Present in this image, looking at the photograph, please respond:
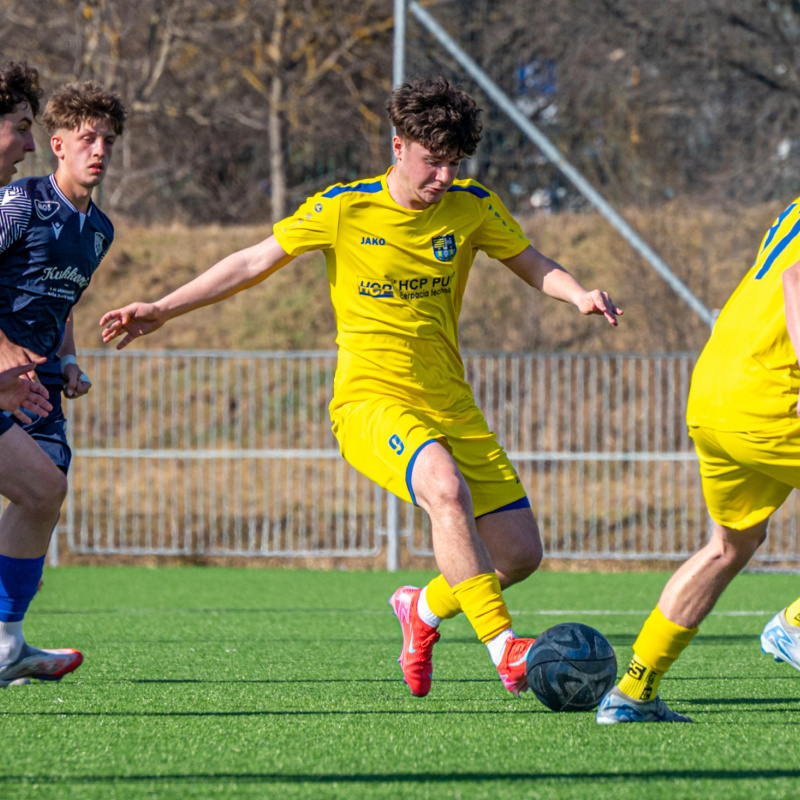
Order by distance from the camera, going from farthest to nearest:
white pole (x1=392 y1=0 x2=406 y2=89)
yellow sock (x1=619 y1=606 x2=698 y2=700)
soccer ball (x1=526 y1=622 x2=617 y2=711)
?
white pole (x1=392 y1=0 x2=406 y2=89), soccer ball (x1=526 y1=622 x2=617 y2=711), yellow sock (x1=619 y1=606 x2=698 y2=700)

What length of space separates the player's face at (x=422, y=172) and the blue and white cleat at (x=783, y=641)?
245cm

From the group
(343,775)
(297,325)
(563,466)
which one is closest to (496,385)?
(563,466)

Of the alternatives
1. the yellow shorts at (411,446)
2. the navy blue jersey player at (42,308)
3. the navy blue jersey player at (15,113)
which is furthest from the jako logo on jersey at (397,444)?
the navy blue jersey player at (15,113)

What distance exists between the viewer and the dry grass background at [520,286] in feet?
51.2

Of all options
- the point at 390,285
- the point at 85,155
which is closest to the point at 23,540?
the point at 85,155

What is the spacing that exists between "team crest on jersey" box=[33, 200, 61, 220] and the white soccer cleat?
1.80 metres

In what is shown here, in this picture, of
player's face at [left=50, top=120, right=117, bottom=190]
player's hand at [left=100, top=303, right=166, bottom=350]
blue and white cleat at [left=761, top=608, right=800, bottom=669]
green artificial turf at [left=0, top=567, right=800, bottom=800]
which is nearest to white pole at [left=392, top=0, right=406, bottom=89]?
green artificial turf at [left=0, top=567, right=800, bottom=800]

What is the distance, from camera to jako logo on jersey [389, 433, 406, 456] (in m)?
4.61

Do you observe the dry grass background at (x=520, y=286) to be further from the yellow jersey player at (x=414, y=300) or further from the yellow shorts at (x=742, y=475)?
the yellow shorts at (x=742, y=475)

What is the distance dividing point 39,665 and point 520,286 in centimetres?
1298

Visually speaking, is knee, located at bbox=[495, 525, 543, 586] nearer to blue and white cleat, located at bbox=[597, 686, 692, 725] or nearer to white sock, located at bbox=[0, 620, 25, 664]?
blue and white cleat, located at bbox=[597, 686, 692, 725]

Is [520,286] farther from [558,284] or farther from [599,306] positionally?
[599,306]

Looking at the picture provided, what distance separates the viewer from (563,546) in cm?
1336

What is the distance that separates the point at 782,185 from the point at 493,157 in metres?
5.63
